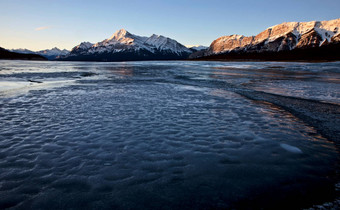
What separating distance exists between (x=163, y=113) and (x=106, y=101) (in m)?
Result: 4.65

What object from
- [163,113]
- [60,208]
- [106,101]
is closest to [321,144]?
[163,113]

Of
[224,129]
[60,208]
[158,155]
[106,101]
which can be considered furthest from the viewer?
[106,101]

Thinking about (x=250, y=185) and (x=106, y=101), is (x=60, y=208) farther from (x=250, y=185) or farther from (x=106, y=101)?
(x=106, y=101)

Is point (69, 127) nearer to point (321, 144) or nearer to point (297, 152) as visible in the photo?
point (297, 152)

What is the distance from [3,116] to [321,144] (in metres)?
12.8

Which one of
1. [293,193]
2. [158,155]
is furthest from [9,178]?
[293,193]

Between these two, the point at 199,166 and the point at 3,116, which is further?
the point at 3,116

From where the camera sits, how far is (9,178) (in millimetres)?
4707

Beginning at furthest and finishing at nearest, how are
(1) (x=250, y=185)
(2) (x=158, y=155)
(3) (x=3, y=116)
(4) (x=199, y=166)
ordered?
(3) (x=3, y=116), (2) (x=158, y=155), (4) (x=199, y=166), (1) (x=250, y=185)

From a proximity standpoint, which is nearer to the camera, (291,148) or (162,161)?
(162,161)

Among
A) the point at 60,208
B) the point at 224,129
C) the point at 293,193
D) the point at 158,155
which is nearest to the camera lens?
the point at 60,208

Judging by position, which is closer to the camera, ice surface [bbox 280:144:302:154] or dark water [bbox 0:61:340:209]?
dark water [bbox 0:61:340:209]

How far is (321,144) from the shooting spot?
647 centimetres

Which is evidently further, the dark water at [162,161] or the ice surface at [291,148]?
the ice surface at [291,148]
